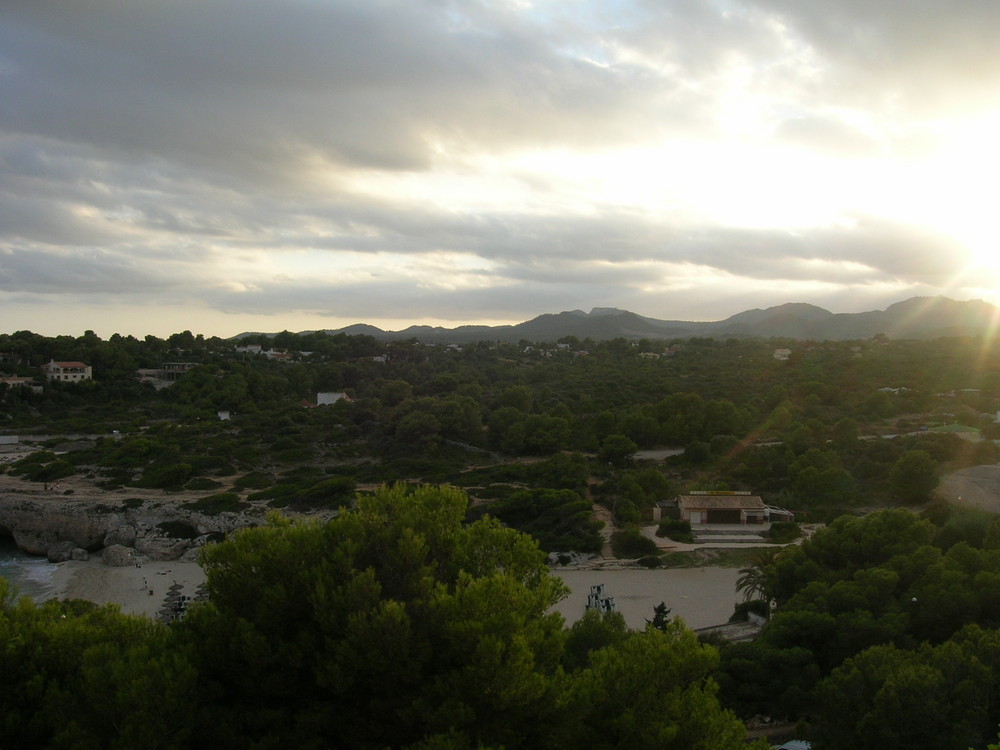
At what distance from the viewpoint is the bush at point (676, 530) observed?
768 inches

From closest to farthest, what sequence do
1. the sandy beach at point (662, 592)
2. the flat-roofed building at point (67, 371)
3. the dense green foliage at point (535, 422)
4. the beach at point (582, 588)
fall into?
the sandy beach at point (662, 592), the beach at point (582, 588), the dense green foliage at point (535, 422), the flat-roofed building at point (67, 371)

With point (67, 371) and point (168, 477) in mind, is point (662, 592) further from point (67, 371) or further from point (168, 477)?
point (67, 371)

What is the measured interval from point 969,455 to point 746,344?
3753 cm

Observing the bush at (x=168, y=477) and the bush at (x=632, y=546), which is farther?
the bush at (x=168, y=477)

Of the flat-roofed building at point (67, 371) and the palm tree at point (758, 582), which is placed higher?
the flat-roofed building at point (67, 371)

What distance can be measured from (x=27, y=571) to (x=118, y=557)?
2570 millimetres

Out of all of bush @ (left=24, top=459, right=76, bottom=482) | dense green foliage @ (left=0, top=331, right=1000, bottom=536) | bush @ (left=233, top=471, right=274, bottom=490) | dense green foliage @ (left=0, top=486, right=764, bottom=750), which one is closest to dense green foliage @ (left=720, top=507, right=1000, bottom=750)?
dense green foliage @ (left=0, top=486, right=764, bottom=750)

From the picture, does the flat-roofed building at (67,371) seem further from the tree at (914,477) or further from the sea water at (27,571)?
the tree at (914,477)

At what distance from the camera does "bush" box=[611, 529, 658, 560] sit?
18.5 meters

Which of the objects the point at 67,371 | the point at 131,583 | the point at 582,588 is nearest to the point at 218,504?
the point at 131,583

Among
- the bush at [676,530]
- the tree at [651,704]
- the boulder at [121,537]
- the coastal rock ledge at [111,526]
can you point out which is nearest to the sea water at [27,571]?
the coastal rock ledge at [111,526]

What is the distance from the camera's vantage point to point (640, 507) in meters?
22.1

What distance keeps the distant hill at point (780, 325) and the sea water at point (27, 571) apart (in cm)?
5090

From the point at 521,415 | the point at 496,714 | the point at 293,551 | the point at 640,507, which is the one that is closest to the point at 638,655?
the point at 496,714
